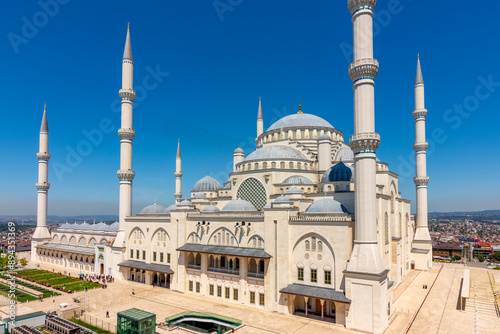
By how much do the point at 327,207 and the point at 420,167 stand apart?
27.8 metres

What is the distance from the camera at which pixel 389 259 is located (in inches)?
1244

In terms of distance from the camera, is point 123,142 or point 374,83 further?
point 123,142

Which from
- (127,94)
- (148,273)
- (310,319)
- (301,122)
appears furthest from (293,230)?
(127,94)

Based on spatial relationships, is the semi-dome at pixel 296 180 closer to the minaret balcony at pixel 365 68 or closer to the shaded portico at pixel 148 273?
the minaret balcony at pixel 365 68

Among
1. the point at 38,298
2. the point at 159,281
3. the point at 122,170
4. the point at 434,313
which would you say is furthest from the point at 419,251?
the point at 38,298

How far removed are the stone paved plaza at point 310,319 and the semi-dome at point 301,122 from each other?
74.7 feet

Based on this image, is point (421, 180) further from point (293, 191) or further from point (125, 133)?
point (125, 133)

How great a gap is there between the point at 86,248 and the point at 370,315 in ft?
134

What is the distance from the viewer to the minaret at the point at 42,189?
52.5 metres

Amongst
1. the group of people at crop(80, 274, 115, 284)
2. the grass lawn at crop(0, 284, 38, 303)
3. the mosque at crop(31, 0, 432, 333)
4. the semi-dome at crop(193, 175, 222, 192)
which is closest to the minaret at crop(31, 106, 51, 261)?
the mosque at crop(31, 0, 432, 333)

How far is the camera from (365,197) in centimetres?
2320

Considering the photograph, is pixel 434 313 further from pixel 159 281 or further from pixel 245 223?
pixel 159 281

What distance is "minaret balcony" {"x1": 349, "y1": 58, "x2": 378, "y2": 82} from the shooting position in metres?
24.2

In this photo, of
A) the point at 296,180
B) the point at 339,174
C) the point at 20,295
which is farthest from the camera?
the point at 296,180
